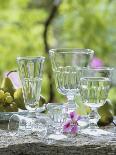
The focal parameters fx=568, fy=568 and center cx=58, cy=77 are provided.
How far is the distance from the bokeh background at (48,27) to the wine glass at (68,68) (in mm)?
3091

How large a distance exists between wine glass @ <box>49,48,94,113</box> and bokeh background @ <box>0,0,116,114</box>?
3091 mm

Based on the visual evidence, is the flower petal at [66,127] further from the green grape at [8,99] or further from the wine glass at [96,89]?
the green grape at [8,99]

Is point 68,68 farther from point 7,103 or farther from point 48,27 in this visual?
point 48,27

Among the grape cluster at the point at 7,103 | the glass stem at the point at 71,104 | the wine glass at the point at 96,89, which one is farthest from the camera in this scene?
the grape cluster at the point at 7,103

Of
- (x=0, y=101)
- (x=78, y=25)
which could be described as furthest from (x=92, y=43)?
(x=0, y=101)

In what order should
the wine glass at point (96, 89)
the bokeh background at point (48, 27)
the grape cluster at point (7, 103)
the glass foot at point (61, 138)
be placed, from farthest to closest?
the bokeh background at point (48, 27) → the grape cluster at point (7, 103) → the wine glass at point (96, 89) → the glass foot at point (61, 138)

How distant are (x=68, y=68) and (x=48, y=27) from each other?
3432 millimetres

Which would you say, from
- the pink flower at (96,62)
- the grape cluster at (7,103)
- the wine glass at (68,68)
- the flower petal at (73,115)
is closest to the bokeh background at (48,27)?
the pink flower at (96,62)

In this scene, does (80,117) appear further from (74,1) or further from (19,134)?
(74,1)

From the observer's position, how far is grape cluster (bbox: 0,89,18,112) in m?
2.18

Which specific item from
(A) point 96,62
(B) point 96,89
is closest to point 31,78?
(B) point 96,89

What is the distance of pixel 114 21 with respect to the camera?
18.5ft

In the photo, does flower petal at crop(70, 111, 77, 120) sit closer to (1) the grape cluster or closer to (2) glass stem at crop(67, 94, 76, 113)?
(2) glass stem at crop(67, 94, 76, 113)

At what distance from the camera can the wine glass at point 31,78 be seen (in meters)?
2.02
